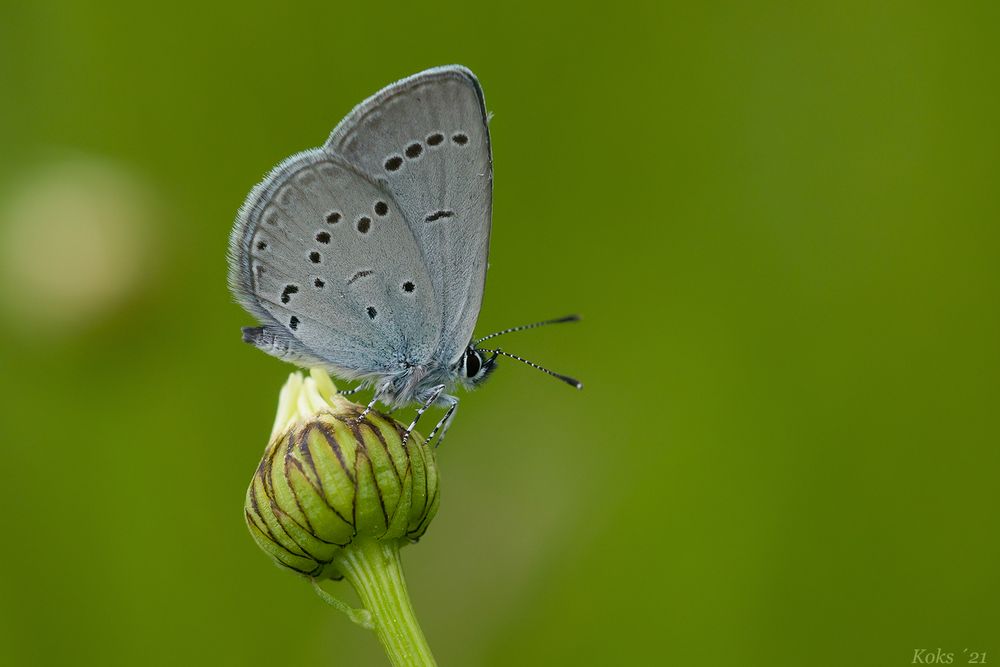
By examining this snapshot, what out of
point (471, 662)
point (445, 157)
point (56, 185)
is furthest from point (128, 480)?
point (445, 157)

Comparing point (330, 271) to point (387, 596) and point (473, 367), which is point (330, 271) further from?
point (387, 596)

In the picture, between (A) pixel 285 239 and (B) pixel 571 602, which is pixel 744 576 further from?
(A) pixel 285 239

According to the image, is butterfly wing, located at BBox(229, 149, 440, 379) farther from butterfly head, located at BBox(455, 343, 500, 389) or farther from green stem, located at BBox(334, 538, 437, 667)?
green stem, located at BBox(334, 538, 437, 667)

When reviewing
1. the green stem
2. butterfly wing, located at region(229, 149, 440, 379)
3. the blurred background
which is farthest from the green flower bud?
the blurred background

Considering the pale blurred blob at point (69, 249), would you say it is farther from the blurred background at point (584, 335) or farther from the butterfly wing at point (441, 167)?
the butterfly wing at point (441, 167)

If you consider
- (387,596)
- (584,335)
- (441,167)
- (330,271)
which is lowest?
(387,596)

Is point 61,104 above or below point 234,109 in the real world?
below

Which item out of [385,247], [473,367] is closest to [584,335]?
[473,367]
